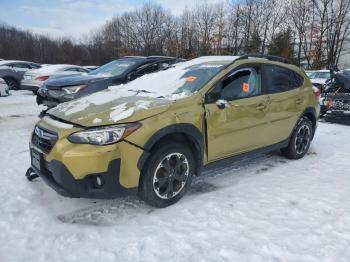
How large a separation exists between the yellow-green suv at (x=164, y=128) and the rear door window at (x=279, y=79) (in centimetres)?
Answer: 2

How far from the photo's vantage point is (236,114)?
436 centimetres

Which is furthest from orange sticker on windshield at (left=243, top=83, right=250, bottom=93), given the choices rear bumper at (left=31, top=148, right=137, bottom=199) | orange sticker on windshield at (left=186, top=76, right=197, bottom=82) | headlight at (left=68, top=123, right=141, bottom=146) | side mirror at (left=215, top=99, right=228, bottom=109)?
rear bumper at (left=31, top=148, right=137, bottom=199)

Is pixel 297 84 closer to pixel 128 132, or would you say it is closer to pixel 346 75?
pixel 128 132

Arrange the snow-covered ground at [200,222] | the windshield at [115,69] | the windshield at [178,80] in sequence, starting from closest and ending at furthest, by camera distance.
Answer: the snow-covered ground at [200,222] → the windshield at [178,80] → the windshield at [115,69]

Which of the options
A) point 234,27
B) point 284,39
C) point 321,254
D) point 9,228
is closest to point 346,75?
point 321,254

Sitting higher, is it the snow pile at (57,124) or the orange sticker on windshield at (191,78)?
the orange sticker on windshield at (191,78)

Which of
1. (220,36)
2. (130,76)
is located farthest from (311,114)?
(220,36)

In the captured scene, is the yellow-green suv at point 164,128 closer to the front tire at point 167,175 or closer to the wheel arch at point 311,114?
the front tire at point 167,175

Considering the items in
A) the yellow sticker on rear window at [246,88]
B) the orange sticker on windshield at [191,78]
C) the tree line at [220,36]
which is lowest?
the yellow sticker on rear window at [246,88]

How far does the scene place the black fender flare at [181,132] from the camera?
11.5 feet

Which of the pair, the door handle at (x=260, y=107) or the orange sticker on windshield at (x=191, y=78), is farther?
the door handle at (x=260, y=107)

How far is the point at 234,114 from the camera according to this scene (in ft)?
14.2

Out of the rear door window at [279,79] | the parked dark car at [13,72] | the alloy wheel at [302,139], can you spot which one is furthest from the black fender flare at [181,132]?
the parked dark car at [13,72]

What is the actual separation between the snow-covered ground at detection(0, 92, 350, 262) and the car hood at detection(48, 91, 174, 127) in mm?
977
